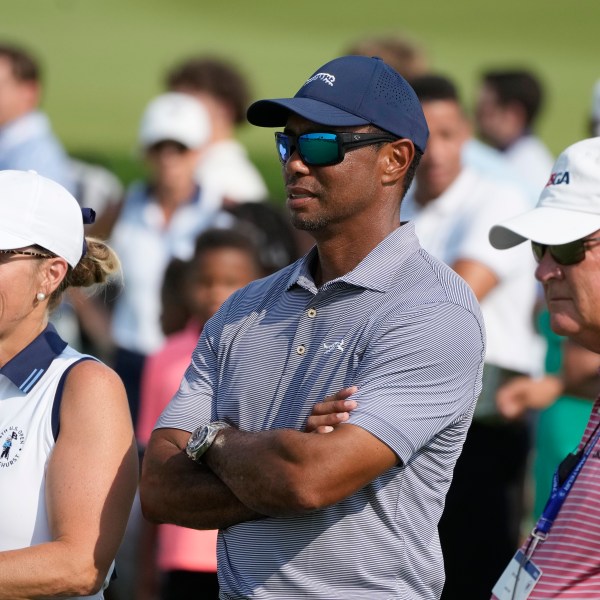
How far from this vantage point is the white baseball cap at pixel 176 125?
28.0 ft

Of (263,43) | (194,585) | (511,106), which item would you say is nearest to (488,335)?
(194,585)

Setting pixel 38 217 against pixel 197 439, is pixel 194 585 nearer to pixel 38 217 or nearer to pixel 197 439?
pixel 197 439

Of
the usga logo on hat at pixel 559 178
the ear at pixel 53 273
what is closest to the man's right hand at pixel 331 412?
the usga logo on hat at pixel 559 178

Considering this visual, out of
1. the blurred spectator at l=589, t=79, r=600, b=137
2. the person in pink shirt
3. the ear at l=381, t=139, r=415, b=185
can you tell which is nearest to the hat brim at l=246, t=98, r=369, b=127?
the ear at l=381, t=139, r=415, b=185

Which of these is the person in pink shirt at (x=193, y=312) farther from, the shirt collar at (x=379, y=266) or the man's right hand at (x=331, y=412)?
the man's right hand at (x=331, y=412)

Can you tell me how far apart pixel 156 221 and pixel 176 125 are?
2.25ft

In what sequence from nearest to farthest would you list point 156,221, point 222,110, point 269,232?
1. point 269,232
2. point 156,221
3. point 222,110

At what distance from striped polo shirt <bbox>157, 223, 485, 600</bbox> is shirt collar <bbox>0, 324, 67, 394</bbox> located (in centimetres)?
53

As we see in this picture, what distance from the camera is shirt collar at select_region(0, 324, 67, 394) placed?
3.88 metres

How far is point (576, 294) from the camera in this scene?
3.55 m

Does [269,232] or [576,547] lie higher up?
[576,547]

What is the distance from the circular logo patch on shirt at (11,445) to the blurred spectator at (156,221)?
391 cm

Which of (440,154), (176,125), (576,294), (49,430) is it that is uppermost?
(576,294)

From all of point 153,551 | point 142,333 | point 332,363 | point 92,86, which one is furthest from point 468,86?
point 332,363
